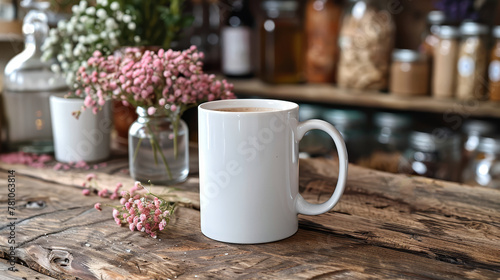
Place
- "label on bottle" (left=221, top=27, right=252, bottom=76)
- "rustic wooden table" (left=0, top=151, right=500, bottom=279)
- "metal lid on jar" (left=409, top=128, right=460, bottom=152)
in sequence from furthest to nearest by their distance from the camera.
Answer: "label on bottle" (left=221, top=27, right=252, bottom=76)
"metal lid on jar" (left=409, top=128, right=460, bottom=152)
"rustic wooden table" (left=0, top=151, right=500, bottom=279)

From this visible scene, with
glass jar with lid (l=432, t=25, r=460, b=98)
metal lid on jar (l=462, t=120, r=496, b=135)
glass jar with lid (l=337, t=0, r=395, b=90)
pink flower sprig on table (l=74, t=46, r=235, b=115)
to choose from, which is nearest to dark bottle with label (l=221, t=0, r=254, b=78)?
glass jar with lid (l=337, t=0, r=395, b=90)

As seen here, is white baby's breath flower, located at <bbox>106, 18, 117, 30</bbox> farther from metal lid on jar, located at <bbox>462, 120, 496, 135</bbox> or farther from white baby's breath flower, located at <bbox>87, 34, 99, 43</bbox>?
metal lid on jar, located at <bbox>462, 120, 496, 135</bbox>

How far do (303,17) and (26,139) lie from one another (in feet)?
3.21

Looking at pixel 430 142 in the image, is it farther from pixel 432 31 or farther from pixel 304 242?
pixel 304 242

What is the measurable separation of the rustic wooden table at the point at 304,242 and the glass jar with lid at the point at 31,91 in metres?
0.23

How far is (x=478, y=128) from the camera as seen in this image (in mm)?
1364

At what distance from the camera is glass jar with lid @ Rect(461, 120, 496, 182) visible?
1.21 meters

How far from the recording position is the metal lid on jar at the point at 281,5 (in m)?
1.54

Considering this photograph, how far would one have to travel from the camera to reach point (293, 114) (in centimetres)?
61

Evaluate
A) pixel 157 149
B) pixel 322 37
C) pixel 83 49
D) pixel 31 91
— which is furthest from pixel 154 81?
pixel 322 37

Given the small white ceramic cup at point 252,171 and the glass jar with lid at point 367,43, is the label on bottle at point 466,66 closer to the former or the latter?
the glass jar with lid at point 367,43

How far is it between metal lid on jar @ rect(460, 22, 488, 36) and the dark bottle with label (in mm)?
616

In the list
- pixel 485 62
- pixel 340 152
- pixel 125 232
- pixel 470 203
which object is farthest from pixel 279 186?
pixel 485 62

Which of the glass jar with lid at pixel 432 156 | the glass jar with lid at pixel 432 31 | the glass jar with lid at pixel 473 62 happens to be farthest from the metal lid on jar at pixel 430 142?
the glass jar with lid at pixel 432 31
